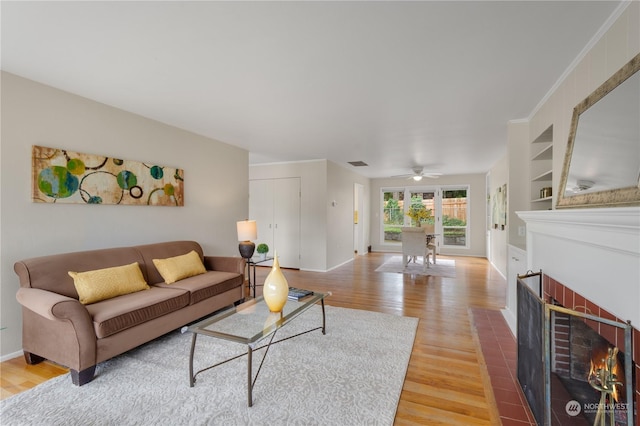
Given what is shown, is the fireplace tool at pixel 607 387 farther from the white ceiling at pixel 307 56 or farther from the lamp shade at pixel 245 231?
→ the lamp shade at pixel 245 231

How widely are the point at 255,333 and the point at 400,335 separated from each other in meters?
1.61

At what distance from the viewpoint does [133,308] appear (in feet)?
7.64

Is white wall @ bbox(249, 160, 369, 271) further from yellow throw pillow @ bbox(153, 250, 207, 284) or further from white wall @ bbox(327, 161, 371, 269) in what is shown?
yellow throw pillow @ bbox(153, 250, 207, 284)

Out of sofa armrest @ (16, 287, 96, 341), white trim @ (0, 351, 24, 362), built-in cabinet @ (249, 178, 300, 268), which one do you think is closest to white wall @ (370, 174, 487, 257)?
built-in cabinet @ (249, 178, 300, 268)

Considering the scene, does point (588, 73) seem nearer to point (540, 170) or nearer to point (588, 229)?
point (588, 229)

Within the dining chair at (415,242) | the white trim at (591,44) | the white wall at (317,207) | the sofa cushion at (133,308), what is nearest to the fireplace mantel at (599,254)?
the white trim at (591,44)

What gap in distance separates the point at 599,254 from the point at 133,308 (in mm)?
3061

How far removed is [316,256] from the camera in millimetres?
6195

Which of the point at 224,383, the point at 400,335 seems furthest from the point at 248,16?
the point at 400,335

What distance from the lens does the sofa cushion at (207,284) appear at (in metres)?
2.93

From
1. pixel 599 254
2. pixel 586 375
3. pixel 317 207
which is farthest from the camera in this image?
pixel 317 207

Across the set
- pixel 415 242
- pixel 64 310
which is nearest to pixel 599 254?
pixel 64 310

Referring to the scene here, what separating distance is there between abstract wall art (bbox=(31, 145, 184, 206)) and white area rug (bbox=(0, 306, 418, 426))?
157 centimetres

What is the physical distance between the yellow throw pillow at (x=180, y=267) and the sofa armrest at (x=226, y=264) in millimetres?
225
